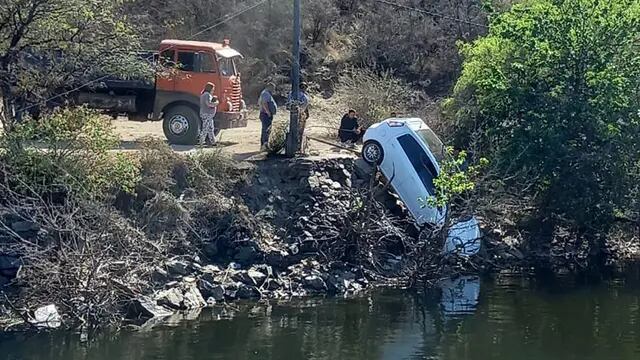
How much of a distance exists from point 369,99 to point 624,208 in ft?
27.2

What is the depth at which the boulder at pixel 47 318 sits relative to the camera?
18250mm

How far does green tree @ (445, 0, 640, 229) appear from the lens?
76.2 feet

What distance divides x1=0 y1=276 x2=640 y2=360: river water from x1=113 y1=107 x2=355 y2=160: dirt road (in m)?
5.35

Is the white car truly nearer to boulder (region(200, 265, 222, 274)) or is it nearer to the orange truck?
the orange truck

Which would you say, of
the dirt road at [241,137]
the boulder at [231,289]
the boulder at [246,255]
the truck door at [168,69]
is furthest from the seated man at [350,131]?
the boulder at [231,289]

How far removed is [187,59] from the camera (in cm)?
2600

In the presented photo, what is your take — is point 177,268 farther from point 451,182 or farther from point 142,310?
point 451,182

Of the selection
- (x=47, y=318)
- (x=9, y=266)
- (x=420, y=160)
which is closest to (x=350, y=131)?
(x=420, y=160)

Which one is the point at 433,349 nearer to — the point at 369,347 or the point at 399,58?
the point at 369,347

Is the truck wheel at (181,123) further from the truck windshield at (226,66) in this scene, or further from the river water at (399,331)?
the river water at (399,331)

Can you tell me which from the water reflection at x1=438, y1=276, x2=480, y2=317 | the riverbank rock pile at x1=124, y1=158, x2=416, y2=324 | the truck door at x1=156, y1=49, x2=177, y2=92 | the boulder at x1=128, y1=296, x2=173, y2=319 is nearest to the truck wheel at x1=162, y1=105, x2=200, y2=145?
the truck door at x1=156, y1=49, x2=177, y2=92

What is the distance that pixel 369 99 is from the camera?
29344 mm

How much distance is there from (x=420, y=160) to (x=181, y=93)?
247 inches

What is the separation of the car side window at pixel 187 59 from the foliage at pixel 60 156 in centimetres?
527
